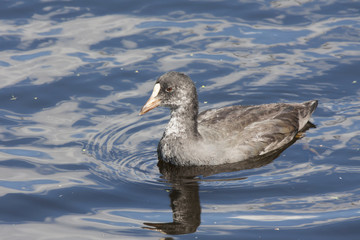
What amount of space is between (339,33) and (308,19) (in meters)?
0.82

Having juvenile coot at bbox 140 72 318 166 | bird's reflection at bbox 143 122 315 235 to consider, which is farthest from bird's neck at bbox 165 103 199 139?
bird's reflection at bbox 143 122 315 235

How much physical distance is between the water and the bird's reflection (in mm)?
25

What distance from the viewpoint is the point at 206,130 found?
10.1 m

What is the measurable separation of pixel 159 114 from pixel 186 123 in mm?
1575

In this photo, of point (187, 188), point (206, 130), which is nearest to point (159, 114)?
point (206, 130)

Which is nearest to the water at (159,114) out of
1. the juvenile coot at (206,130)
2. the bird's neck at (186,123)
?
the juvenile coot at (206,130)

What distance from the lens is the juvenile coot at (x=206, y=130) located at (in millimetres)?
9805

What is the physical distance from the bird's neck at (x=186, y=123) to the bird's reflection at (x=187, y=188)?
461 millimetres

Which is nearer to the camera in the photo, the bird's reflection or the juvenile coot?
the bird's reflection

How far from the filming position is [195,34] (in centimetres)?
1363

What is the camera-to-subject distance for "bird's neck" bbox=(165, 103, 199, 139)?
993 centimetres

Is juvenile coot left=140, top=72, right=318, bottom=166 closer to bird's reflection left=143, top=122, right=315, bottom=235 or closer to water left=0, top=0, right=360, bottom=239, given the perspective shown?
bird's reflection left=143, top=122, right=315, bottom=235

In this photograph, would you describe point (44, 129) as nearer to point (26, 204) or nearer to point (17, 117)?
point (17, 117)

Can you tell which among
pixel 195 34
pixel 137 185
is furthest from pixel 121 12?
pixel 137 185
